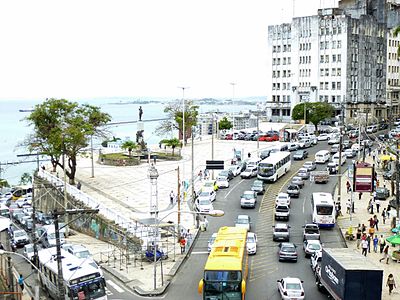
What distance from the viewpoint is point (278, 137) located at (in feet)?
331

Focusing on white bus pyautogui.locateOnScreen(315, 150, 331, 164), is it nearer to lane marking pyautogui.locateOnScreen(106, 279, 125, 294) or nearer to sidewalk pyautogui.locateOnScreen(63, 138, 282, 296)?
sidewalk pyautogui.locateOnScreen(63, 138, 282, 296)

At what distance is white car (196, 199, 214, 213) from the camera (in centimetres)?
4925

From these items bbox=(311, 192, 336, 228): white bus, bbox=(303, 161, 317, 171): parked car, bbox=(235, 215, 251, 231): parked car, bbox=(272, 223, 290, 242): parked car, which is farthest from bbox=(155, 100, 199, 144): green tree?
bbox=(272, 223, 290, 242): parked car

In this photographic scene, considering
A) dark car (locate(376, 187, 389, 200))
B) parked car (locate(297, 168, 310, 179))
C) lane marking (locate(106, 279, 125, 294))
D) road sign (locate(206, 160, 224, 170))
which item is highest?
road sign (locate(206, 160, 224, 170))

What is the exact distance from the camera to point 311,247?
1511 inches

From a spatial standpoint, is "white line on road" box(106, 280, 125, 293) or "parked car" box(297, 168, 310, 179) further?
"parked car" box(297, 168, 310, 179)

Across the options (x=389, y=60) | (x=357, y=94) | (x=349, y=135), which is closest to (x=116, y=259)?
(x=349, y=135)

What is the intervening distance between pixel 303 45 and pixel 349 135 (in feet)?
120

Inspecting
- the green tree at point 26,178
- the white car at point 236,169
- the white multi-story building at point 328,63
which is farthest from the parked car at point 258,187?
the white multi-story building at point 328,63

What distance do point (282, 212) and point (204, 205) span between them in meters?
7.20

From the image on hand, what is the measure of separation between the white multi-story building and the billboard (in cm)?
7749

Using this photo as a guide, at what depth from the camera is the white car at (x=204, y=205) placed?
4925 centimetres

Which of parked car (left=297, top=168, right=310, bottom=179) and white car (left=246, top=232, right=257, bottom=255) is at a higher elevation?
parked car (left=297, top=168, right=310, bottom=179)

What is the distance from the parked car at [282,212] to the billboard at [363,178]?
20.5ft
